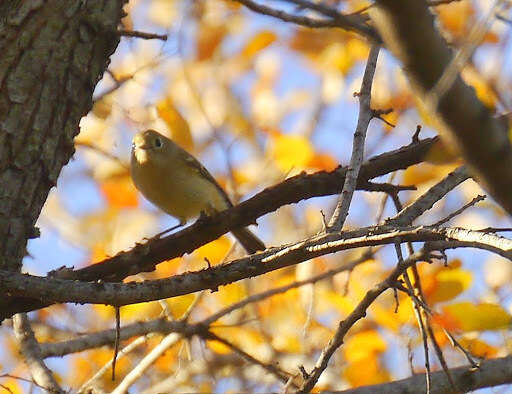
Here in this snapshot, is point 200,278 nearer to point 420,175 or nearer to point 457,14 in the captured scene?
point 420,175

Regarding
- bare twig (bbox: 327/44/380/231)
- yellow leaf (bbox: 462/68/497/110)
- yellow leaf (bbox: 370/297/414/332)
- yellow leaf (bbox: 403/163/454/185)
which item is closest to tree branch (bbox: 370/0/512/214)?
yellow leaf (bbox: 462/68/497/110)

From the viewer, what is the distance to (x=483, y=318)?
3.06 meters

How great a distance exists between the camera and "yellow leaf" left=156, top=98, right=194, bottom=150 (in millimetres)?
3641

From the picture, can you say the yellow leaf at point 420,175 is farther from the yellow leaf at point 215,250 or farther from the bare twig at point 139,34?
the bare twig at point 139,34

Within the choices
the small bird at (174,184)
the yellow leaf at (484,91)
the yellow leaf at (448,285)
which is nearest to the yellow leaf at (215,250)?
the small bird at (174,184)

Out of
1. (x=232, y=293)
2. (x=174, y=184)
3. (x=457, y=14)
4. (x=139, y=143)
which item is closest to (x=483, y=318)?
(x=232, y=293)

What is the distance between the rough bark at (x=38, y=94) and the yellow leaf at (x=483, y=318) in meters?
1.60

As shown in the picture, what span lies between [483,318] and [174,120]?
5.26 feet

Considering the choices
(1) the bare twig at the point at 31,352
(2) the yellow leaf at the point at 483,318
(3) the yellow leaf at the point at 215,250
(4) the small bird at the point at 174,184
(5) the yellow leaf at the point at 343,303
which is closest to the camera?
(1) the bare twig at the point at 31,352

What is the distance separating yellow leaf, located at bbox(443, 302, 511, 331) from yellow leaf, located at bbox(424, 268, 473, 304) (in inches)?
10.9

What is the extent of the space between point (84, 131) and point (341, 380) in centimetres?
213

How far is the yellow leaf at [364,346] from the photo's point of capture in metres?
4.15

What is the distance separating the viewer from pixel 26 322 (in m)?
3.06

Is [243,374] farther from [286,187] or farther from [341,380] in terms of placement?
[286,187]
